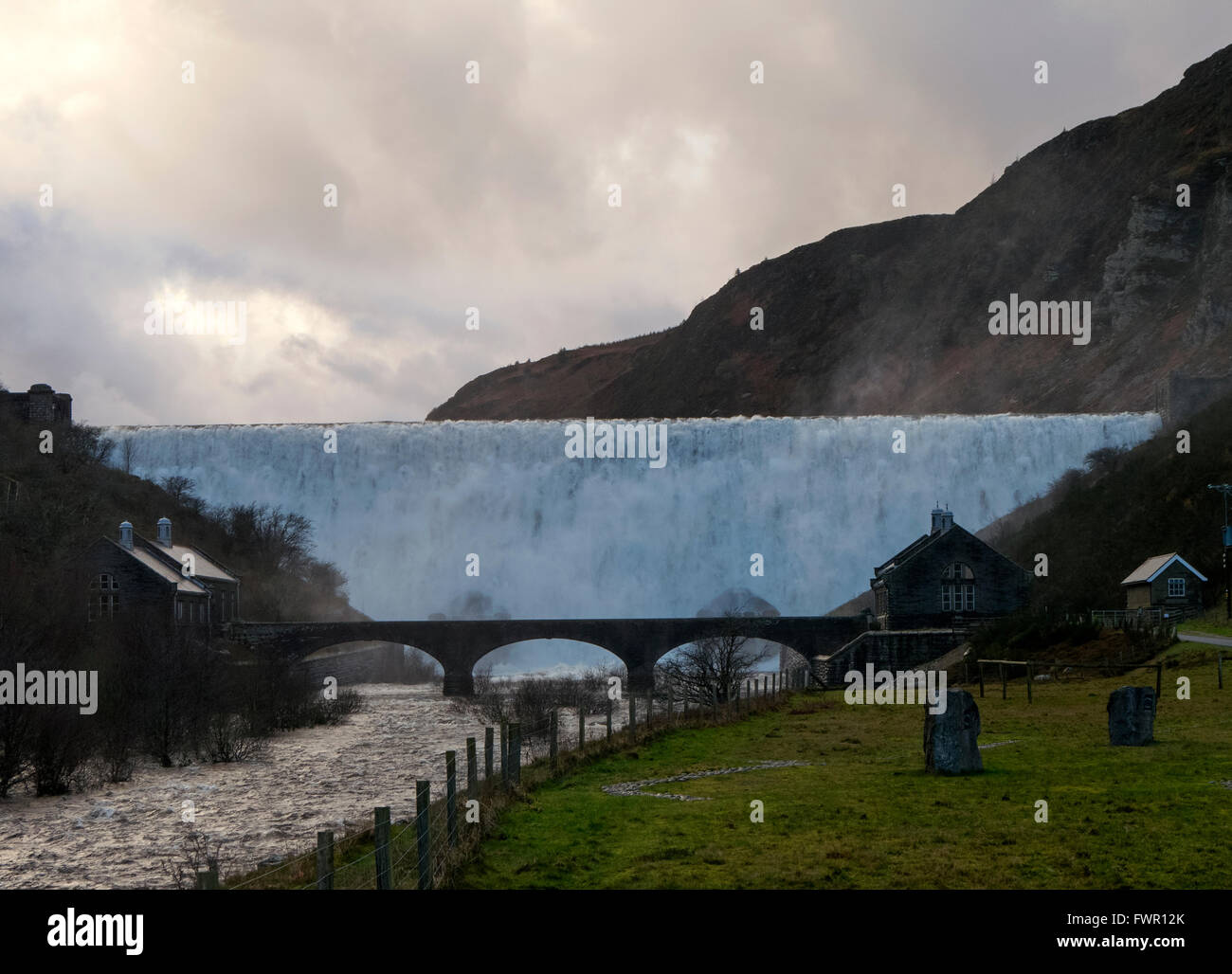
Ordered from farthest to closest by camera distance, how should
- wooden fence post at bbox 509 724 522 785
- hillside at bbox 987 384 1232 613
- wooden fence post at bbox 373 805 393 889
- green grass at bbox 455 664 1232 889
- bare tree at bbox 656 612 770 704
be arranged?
1. hillside at bbox 987 384 1232 613
2. bare tree at bbox 656 612 770 704
3. wooden fence post at bbox 509 724 522 785
4. green grass at bbox 455 664 1232 889
5. wooden fence post at bbox 373 805 393 889

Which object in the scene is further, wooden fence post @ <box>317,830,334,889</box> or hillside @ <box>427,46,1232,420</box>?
Result: hillside @ <box>427,46,1232,420</box>

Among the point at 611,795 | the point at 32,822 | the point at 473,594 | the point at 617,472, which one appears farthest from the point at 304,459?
the point at 611,795

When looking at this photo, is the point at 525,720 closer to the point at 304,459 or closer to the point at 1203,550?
the point at 1203,550

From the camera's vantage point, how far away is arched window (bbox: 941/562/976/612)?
195 ft

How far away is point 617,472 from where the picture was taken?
98625 millimetres

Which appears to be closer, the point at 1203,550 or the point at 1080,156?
the point at 1203,550

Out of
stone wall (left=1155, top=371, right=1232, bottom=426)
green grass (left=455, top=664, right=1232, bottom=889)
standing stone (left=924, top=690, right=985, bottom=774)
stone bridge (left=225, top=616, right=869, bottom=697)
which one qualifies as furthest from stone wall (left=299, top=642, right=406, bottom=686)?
stone wall (left=1155, top=371, right=1232, bottom=426)

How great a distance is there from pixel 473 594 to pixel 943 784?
7567cm

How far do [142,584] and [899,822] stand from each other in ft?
153

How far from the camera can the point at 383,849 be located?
12398 mm

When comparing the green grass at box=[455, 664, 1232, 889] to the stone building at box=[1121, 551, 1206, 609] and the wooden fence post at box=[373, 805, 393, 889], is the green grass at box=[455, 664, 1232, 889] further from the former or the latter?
the stone building at box=[1121, 551, 1206, 609]

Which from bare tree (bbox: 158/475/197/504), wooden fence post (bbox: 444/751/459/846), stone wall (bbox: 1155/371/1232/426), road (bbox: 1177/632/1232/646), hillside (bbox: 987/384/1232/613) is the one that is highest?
stone wall (bbox: 1155/371/1232/426)

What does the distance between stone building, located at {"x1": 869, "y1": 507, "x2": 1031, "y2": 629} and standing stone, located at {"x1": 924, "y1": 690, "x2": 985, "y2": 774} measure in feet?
128
